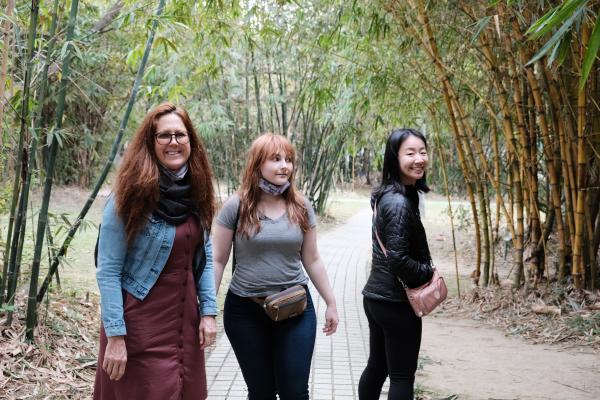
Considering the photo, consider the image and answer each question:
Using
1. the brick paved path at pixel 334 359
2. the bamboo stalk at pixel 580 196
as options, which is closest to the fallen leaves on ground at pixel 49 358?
the brick paved path at pixel 334 359

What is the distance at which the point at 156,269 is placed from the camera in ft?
6.68

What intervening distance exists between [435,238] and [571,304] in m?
8.11

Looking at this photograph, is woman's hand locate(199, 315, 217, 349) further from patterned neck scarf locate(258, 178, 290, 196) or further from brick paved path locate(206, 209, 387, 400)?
brick paved path locate(206, 209, 387, 400)

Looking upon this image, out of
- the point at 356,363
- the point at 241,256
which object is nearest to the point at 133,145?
the point at 241,256

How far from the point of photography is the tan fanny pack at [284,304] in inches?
93.4

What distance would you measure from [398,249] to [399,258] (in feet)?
0.11

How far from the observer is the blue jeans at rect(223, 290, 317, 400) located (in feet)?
7.90

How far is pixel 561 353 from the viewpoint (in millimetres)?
4867

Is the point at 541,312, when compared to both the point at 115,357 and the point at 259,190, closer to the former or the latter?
the point at 259,190

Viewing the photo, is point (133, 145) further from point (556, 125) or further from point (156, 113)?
point (556, 125)

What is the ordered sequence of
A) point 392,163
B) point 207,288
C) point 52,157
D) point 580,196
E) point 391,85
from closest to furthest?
point 207,288, point 392,163, point 52,157, point 580,196, point 391,85

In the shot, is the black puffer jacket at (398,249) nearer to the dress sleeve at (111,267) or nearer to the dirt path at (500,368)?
the dress sleeve at (111,267)

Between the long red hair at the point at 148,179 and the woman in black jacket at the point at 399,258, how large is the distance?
706 mm

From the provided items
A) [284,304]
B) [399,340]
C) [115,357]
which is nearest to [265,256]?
[284,304]
